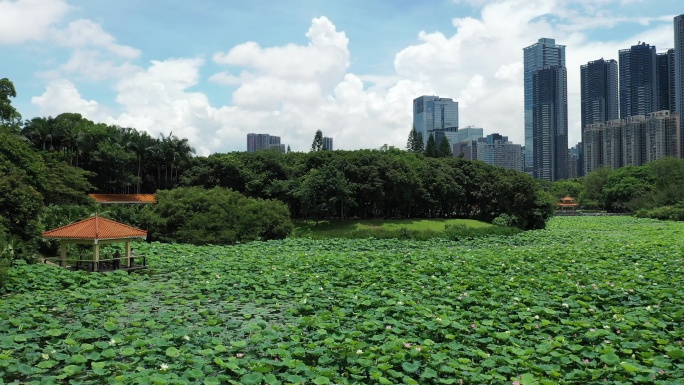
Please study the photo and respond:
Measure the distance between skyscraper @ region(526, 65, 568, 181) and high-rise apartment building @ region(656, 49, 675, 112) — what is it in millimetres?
21393

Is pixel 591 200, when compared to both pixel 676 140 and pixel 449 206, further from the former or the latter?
pixel 449 206

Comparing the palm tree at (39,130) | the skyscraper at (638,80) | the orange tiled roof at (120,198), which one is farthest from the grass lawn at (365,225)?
the skyscraper at (638,80)

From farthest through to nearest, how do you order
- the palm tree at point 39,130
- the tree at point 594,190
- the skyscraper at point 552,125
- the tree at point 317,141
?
the skyscraper at point 552,125 → the tree at point 594,190 → the tree at point 317,141 → the palm tree at point 39,130

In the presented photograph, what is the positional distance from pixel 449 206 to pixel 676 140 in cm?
4734

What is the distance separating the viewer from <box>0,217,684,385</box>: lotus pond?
4699 millimetres

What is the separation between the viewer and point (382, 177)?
30.7m

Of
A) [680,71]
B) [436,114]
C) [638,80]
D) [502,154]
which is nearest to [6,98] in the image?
[680,71]

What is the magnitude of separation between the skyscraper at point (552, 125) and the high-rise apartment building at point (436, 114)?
61.8ft

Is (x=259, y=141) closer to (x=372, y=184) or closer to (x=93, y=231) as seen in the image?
(x=372, y=184)

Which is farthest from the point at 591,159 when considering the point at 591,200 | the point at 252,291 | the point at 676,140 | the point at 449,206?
the point at 252,291

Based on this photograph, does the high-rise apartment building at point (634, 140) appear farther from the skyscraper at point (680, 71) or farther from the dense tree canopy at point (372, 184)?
the dense tree canopy at point (372, 184)

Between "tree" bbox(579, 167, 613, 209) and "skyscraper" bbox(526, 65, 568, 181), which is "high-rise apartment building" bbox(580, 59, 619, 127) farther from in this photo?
"tree" bbox(579, 167, 613, 209)

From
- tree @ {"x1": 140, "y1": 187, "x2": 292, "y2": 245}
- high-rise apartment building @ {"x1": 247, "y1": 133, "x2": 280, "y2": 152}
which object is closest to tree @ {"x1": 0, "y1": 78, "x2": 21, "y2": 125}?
tree @ {"x1": 140, "y1": 187, "x2": 292, "y2": 245}

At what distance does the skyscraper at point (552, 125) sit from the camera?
105562 mm
